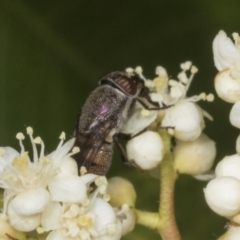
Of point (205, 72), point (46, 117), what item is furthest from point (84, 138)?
point (205, 72)

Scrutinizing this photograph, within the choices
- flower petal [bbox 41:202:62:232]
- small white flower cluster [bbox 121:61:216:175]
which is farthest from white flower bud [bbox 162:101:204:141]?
flower petal [bbox 41:202:62:232]

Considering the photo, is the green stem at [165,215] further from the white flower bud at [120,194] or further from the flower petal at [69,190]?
the flower petal at [69,190]

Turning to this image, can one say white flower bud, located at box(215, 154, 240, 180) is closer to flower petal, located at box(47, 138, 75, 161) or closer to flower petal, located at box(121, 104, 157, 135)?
flower petal, located at box(121, 104, 157, 135)

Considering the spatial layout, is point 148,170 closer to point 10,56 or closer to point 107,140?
point 107,140

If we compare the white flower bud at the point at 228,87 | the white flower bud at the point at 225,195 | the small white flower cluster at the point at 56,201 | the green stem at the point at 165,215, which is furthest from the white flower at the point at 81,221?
the white flower bud at the point at 228,87

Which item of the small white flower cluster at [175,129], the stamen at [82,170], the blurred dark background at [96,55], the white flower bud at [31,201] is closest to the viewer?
the white flower bud at [31,201]

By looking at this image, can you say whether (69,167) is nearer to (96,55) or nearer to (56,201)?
(56,201)

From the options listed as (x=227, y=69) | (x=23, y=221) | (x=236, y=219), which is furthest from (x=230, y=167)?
(x=23, y=221)
